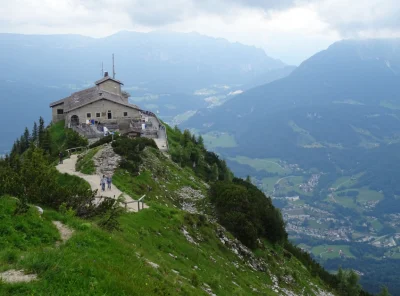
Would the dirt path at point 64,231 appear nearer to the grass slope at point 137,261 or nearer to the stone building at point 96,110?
the grass slope at point 137,261

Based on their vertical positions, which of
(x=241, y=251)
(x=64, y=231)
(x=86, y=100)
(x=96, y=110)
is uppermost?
(x=86, y=100)

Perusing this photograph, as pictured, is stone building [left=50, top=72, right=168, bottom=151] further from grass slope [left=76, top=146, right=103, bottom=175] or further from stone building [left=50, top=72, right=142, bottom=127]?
grass slope [left=76, top=146, right=103, bottom=175]

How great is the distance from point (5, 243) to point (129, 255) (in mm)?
4468

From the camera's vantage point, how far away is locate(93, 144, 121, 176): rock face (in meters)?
35.9

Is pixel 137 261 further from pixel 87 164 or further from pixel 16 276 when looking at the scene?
pixel 87 164

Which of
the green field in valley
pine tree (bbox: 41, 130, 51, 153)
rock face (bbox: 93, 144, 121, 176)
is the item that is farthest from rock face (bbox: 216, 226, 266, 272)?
the green field in valley

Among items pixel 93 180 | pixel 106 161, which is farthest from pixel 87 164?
pixel 93 180

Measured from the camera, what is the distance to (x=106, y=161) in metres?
37.8

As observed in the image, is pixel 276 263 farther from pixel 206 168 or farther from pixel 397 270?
pixel 397 270

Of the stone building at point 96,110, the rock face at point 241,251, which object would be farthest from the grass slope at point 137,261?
the stone building at point 96,110

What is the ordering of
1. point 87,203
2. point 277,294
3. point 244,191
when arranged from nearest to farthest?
1. point 87,203
2. point 277,294
3. point 244,191

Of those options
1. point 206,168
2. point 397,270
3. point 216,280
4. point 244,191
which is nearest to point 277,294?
point 216,280

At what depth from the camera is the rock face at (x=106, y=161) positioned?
1413 inches

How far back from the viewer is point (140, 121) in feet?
240
